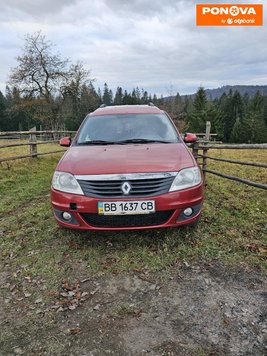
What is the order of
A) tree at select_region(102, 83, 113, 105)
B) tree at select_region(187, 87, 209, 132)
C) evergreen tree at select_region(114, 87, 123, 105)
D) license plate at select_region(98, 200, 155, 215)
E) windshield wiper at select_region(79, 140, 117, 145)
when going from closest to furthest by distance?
1. license plate at select_region(98, 200, 155, 215)
2. windshield wiper at select_region(79, 140, 117, 145)
3. tree at select_region(187, 87, 209, 132)
4. evergreen tree at select_region(114, 87, 123, 105)
5. tree at select_region(102, 83, 113, 105)

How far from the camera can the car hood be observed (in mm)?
3082

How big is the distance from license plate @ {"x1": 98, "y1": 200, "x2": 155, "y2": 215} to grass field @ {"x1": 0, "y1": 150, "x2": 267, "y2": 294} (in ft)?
1.80

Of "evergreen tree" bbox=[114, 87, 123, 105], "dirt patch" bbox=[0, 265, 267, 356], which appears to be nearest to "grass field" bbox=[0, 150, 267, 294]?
"dirt patch" bbox=[0, 265, 267, 356]

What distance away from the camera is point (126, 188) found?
2969mm

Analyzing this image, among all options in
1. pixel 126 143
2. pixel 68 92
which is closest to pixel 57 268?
pixel 126 143

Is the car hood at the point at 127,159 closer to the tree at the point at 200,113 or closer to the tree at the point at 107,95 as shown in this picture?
the tree at the point at 200,113

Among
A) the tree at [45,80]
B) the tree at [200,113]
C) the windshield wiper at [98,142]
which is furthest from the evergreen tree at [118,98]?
the windshield wiper at [98,142]

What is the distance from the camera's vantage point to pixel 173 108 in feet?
132

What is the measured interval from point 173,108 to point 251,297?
130ft

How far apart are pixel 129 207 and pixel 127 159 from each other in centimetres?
62

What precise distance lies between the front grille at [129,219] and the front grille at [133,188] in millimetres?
232

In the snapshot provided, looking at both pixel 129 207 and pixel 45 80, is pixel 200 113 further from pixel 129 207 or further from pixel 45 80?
pixel 129 207

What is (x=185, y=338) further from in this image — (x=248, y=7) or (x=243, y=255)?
(x=248, y=7)

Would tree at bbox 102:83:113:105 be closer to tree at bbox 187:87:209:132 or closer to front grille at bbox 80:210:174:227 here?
tree at bbox 187:87:209:132
